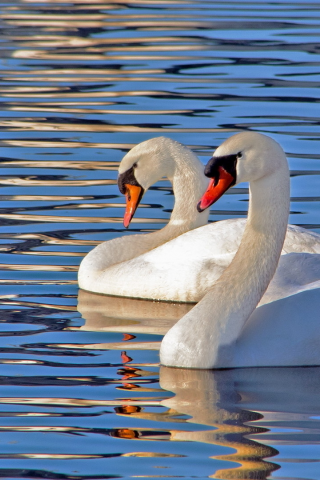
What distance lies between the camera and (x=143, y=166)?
840 cm

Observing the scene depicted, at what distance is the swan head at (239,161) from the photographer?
20.2 ft

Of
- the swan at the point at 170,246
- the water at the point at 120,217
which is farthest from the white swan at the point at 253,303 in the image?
the swan at the point at 170,246

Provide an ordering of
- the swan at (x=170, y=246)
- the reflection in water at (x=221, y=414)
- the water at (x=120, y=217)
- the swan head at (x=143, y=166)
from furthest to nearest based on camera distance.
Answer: the swan head at (x=143, y=166) → the swan at (x=170, y=246) → the water at (x=120, y=217) → the reflection in water at (x=221, y=414)

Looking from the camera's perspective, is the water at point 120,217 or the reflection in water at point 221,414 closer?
the reflection in water at point 221,414

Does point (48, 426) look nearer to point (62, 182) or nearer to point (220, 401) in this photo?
point (220, 401)

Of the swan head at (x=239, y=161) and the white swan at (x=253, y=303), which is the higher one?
the swan head at (x=239, y=161)

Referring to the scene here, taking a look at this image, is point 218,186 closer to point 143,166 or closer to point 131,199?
point 143,166

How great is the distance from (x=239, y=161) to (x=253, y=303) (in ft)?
2.56

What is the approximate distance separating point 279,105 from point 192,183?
5.97 metres

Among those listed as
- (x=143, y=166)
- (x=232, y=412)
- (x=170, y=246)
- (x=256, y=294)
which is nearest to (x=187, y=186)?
(x=143, y=166)

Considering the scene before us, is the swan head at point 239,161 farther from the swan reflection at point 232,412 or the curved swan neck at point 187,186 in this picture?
the curved swan neck at point 187,186

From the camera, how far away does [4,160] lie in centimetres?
1159

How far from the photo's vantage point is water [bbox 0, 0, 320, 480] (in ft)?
16.9

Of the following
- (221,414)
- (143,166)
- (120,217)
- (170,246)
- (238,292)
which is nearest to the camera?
(221,414)
